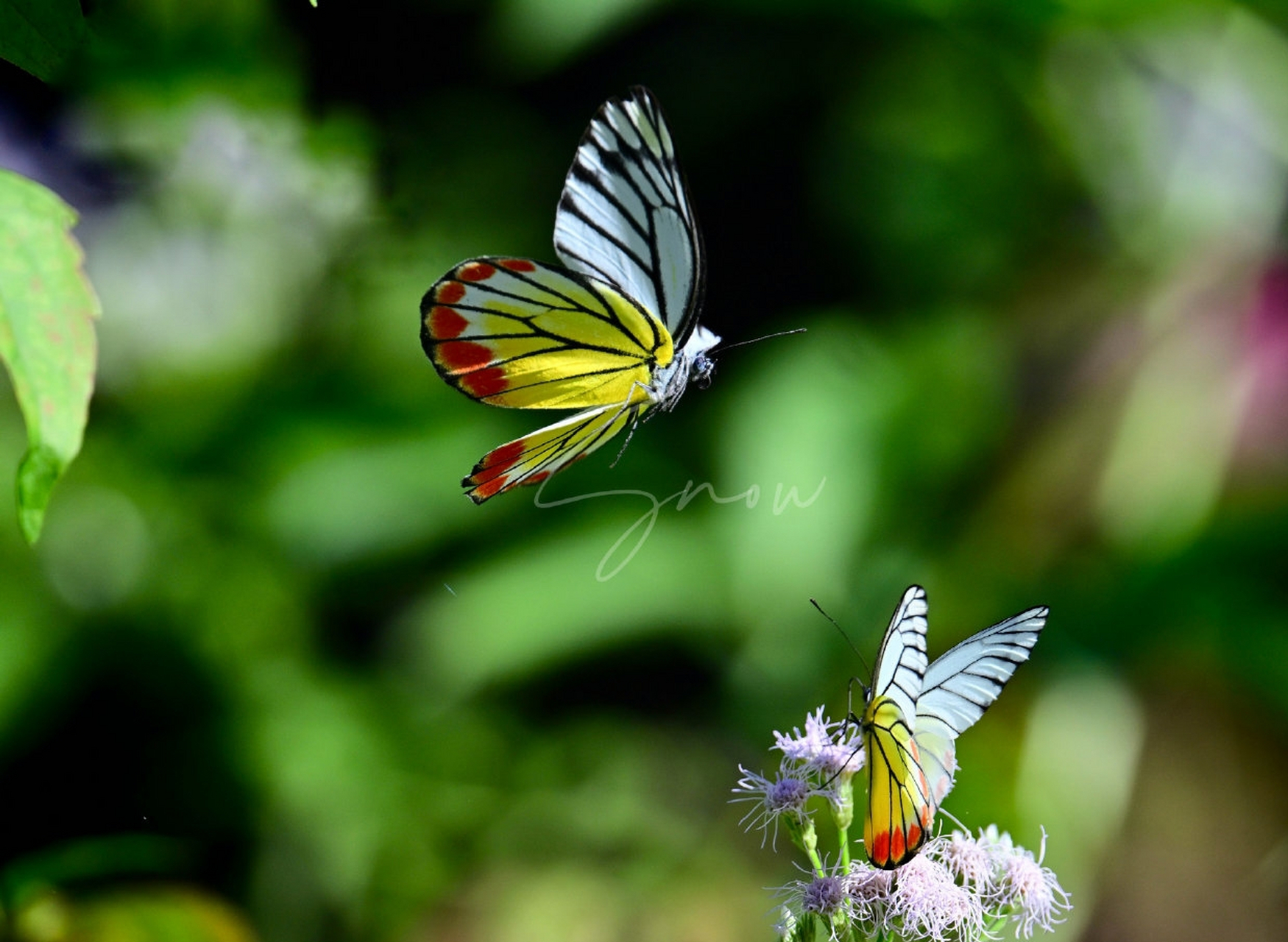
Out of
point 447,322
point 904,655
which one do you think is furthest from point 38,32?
point 904,655

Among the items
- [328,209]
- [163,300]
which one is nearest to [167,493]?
[163,300]

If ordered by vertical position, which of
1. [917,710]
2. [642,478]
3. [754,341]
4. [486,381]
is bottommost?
[917,710]

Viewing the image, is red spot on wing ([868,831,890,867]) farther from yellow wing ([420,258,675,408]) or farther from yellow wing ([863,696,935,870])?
yellow wing ([420,258,675,408])

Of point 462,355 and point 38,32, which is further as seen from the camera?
point 462,355

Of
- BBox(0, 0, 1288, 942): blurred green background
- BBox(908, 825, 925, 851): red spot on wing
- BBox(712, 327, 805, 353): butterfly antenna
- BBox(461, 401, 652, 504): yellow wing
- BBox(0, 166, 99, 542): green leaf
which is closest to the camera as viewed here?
BBox(0, 166, 99, 542): green leaf

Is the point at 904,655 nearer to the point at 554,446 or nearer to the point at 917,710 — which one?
the point at 917,710

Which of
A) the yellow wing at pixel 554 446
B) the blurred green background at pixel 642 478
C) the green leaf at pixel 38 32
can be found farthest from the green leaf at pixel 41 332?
the blurred green background at pixel 642 478

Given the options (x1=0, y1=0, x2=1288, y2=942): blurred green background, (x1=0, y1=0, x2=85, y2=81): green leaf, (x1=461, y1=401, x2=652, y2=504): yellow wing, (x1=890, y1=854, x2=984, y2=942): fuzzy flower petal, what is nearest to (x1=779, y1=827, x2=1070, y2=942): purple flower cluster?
(x1=890, y1=854, x2=984, y2=942): fuzzy flower petal

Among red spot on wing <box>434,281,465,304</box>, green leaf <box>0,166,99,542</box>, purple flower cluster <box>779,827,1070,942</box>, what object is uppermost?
red spot on wing <box>434,281,465,304</box>
